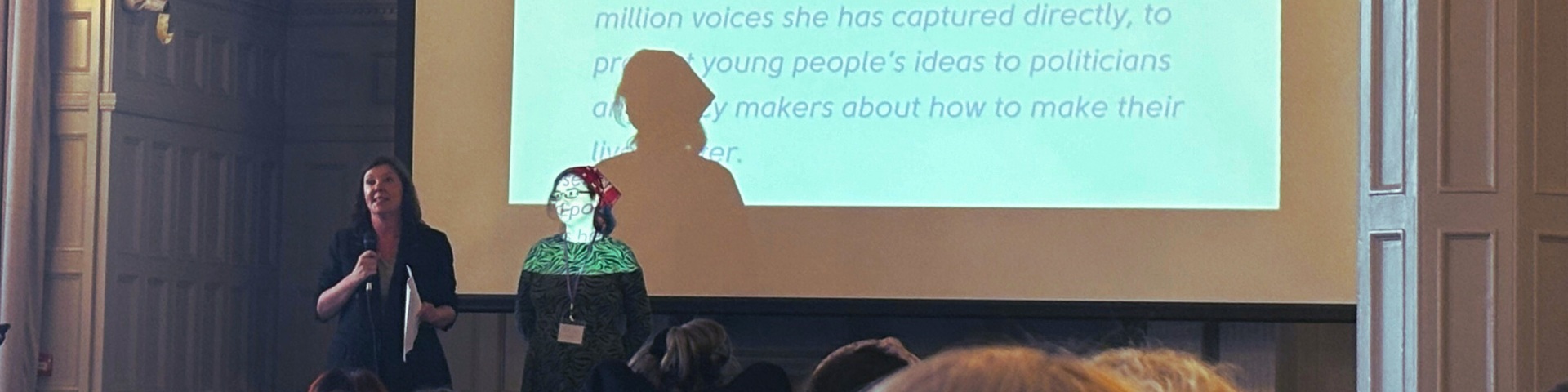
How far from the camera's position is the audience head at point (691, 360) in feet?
11.2

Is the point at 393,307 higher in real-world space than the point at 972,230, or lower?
lower

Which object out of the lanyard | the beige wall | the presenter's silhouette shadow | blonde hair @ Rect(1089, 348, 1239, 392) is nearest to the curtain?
the beige wall

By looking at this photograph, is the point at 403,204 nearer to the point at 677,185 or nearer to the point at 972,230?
the point at 677,185

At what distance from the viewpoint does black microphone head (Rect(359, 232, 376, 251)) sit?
14.3 ft

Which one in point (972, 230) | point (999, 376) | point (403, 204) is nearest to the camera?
point (999, 376)

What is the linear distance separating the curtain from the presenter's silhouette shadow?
191 cm

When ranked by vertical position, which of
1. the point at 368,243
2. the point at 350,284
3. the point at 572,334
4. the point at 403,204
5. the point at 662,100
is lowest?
the point at 572,334

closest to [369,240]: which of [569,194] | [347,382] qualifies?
[569,194]

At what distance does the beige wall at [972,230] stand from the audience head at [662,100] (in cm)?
27

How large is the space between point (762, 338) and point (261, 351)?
229 centimetres

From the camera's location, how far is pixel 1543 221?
4.36 metres

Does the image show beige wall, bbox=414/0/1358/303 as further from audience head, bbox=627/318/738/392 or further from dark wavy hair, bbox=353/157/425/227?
audience head, bbox=627/318/738/392

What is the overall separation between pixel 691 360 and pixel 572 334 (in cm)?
81

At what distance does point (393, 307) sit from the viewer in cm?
439
